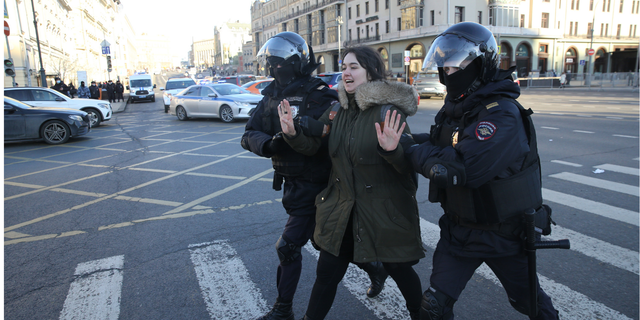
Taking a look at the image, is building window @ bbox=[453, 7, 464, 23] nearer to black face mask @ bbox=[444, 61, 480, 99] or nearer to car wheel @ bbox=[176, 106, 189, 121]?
car wheel @ bbox=[176, 106, 189, 121]

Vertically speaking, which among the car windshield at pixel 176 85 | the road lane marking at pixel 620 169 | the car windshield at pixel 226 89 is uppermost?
the car windshield at pixel 176 85

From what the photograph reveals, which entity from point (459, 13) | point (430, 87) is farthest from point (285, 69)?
point (459, 13)

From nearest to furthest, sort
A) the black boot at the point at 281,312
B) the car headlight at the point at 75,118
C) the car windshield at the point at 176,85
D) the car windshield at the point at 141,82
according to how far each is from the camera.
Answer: the black boot at the point at 281,312, the car headlight at the point at 75,118, the car windshield at the point at 176,85, the car windshield at the point at 141,82

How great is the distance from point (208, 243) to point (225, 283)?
36.3 inches

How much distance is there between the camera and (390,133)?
202 centimetres

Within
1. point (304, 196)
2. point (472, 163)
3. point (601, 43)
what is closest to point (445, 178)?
point (472, 163)

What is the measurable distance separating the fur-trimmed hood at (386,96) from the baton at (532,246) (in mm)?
793

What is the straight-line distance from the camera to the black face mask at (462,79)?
2.10 m

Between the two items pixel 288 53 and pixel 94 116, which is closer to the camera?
pixel 288 53

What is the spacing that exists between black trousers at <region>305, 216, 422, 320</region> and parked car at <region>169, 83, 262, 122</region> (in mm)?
12413

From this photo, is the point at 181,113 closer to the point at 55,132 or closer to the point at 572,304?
the point at 55,132

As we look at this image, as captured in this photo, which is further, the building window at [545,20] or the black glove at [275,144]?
the building window at [545,20]

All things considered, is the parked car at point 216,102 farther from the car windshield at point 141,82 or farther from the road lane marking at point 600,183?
the car windshield at point 141,82

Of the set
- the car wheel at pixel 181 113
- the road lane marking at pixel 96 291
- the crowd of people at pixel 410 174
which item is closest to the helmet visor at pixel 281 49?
the crowd of people at pixel 410 174
